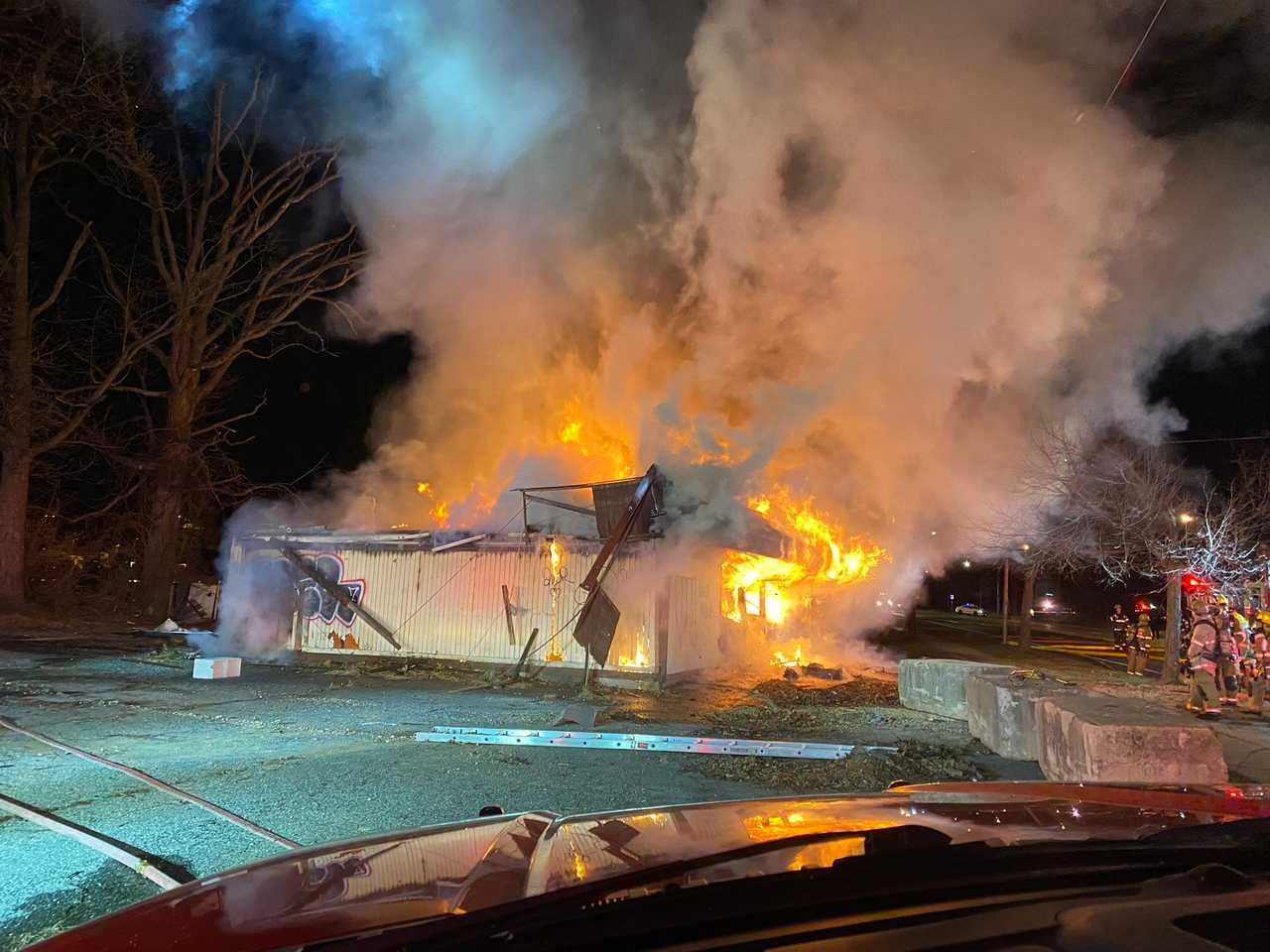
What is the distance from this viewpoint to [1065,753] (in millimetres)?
6941

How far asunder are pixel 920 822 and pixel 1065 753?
563 cm

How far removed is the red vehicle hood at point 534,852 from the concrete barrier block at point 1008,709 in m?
5.66

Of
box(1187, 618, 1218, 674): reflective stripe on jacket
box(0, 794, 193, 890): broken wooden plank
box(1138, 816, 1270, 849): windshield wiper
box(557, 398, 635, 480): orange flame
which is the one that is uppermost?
box(557, 398, 635, 480): orange flame

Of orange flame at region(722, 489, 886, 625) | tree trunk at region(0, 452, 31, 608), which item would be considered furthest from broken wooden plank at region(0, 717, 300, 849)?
tree trunk at region(0, 452, 31, 608)

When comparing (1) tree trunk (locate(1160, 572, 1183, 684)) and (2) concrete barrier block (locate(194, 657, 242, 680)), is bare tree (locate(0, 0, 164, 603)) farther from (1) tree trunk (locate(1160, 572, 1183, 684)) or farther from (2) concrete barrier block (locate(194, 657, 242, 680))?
(1) tree trunk (locate(1160, 572, 1183, 684))

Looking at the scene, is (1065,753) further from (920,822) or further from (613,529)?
(613,529)

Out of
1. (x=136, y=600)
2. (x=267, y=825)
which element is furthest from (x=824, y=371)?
(x=136, y=600)

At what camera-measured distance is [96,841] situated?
15.3 ft

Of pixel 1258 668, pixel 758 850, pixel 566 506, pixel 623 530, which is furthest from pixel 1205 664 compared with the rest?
pixel 758 850

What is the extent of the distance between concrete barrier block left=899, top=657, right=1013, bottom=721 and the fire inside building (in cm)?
453

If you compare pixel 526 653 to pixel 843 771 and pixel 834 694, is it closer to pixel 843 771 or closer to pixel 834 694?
pixel 834 694

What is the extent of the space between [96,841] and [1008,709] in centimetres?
840

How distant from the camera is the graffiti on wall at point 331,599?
17234 mm

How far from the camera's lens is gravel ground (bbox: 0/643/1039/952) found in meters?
4.73
